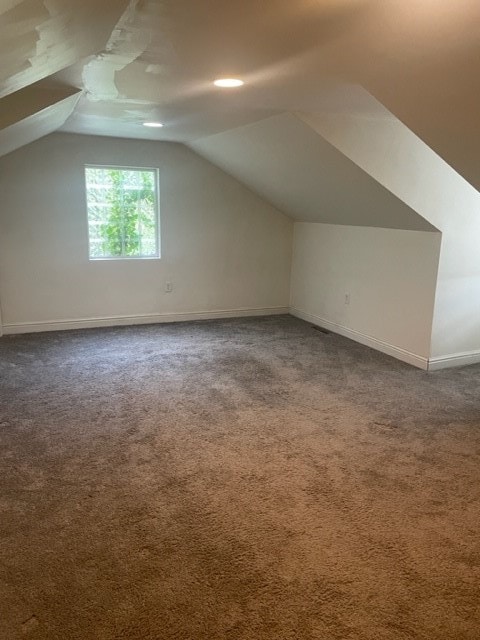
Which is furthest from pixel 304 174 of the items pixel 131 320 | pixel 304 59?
pixel 131 320

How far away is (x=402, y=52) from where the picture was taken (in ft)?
Result: 6.01

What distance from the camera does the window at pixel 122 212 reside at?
16.4 ft

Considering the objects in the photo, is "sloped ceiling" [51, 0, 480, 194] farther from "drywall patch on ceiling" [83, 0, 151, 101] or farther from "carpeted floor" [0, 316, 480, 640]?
"carpeted floor" [0, 316, 480, 640]

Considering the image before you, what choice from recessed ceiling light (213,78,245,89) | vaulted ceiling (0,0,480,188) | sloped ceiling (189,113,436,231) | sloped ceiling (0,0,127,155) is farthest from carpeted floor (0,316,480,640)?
recessed ceiling light (213,78,245,89)

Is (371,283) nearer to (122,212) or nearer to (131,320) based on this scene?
(131,320)

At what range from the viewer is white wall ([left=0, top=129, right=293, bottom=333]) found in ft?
15.3

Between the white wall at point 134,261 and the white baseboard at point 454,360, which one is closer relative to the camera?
the white baseboard at point 454,360

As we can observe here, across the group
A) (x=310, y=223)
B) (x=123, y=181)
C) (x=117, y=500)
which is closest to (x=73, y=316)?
(x=123, y=181)

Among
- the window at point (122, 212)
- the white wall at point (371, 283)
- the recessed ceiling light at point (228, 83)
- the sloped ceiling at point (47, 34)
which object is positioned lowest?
the white wall at point (371, 283)

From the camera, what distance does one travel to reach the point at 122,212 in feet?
16.9

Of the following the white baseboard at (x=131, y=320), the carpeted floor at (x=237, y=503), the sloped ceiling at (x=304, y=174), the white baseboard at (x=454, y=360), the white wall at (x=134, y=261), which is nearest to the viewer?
the carpeted floor at (x=237, y=503)

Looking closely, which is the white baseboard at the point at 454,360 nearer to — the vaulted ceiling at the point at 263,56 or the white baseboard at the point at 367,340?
the white baseboard at the point at 367,340

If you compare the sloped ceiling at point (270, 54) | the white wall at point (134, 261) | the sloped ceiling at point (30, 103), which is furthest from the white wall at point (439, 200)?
the white wall at point (134, 261)

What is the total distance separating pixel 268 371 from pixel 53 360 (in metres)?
1.83
